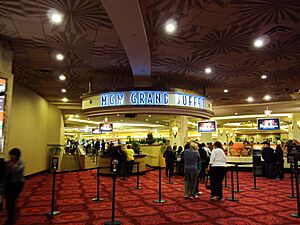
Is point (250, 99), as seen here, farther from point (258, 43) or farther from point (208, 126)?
point (258, 43)

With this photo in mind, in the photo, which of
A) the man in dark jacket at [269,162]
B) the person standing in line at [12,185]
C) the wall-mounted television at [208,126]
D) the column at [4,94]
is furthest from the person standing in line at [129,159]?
the person standing in line at [12,185]

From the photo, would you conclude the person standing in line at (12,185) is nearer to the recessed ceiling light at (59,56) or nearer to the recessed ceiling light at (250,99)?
the recessed ceiling light at (59,56)

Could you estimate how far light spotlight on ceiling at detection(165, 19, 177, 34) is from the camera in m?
4.71

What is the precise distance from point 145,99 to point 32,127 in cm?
638

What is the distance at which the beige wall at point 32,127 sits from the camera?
965cm

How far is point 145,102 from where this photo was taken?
685 cm

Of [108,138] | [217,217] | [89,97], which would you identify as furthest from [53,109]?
[108,138]

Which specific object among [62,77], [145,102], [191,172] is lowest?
[191,172]

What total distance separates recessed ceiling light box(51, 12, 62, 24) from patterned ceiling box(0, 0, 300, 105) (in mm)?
116

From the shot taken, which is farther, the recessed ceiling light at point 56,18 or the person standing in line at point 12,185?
the recessed ceiling light at point 56,18

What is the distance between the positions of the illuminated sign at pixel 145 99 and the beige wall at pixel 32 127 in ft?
11.6

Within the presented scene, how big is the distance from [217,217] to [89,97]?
4.63 metres

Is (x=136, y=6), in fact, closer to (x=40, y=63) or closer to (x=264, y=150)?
(x=40, y=63)

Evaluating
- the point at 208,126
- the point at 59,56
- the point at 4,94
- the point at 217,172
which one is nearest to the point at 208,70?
the point at 217,172
